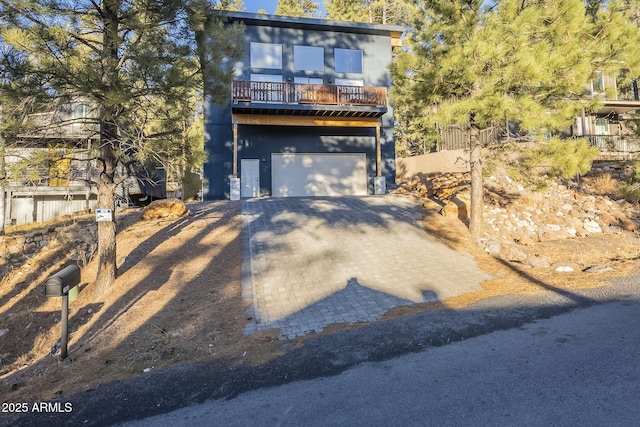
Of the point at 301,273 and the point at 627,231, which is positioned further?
the point at 627,231

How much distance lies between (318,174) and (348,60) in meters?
6.25

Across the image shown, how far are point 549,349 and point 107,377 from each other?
16.2 ft

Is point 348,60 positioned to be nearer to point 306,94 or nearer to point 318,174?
Result: point 306,94

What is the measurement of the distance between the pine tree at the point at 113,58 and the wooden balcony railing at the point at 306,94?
6680mm

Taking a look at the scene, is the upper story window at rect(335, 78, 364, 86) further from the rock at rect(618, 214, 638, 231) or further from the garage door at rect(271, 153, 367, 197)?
the rock at rect(618, 214, 638, 231)

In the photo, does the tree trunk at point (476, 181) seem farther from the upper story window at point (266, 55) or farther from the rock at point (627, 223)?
the upper story window at point (266, 55)

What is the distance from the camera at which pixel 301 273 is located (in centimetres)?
689

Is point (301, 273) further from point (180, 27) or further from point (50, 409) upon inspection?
point (180, 27)

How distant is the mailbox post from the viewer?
4160mm

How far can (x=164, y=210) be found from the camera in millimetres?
11102

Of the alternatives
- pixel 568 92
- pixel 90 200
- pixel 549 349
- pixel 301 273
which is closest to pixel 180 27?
pixel 301 273

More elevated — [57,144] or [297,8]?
[297,8]

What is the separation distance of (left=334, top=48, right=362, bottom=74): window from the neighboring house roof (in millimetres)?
1054

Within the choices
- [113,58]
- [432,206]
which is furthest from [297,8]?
[113,58]
